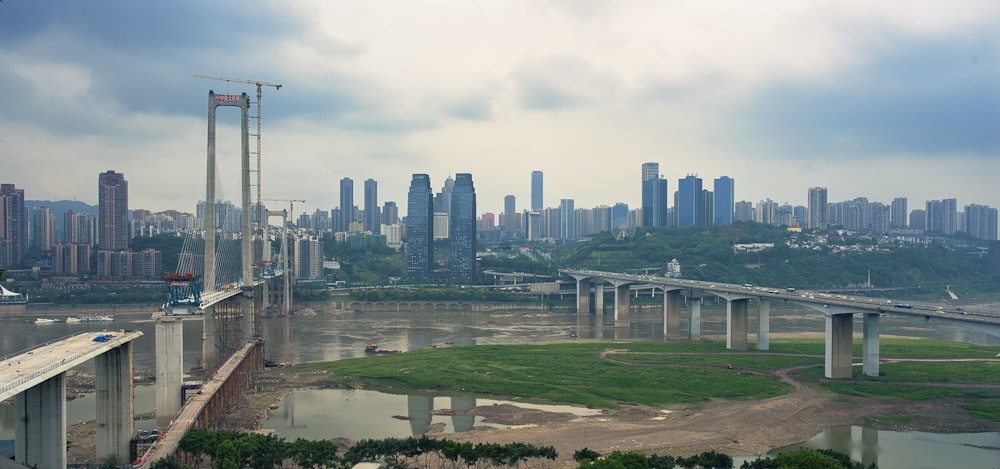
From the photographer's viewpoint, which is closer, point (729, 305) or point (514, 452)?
point (514, 452)

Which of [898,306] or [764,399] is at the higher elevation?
[898,306]

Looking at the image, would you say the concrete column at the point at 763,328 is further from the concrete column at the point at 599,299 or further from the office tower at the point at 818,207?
the office tower at the point at 818,207

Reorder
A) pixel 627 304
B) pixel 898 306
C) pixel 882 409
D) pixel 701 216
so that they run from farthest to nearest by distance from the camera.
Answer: pixel 701 216 → pixel 627 304 → pixel 898 306 → pixel 882 409

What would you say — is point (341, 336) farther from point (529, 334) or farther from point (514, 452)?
point (514, 452)

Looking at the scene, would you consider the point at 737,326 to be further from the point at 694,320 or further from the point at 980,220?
the point at 980,220

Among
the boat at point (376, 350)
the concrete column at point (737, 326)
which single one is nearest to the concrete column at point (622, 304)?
the concrete column at point (737, 326)

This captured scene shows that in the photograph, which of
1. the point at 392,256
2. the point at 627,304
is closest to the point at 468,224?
the point at 392,256

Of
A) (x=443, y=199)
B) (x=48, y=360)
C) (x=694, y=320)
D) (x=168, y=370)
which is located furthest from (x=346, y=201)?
(x=48, y=360)

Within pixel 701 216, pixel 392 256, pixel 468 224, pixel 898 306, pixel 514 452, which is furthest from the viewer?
pixel 701 216
